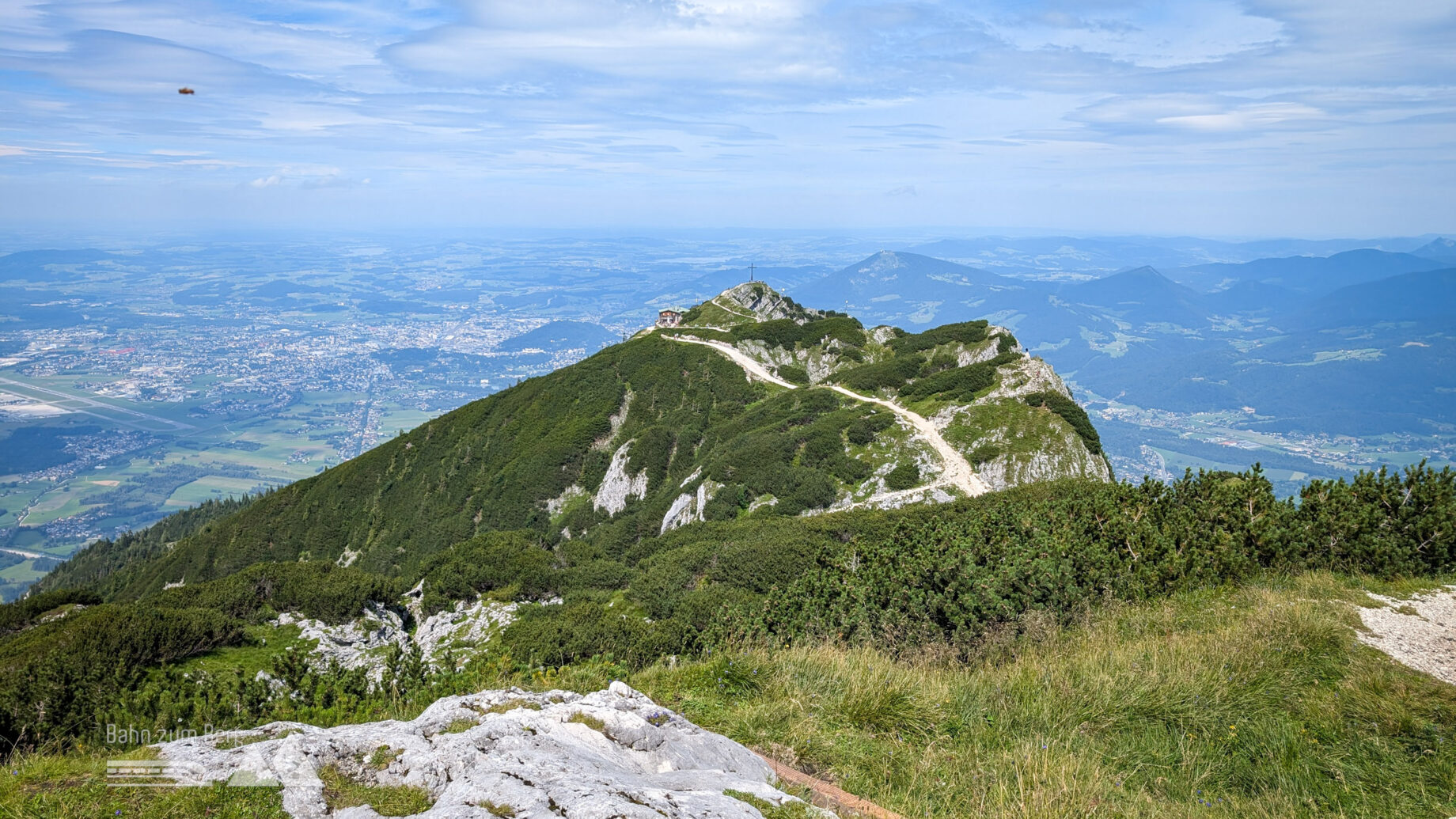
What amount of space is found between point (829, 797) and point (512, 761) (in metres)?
3.14

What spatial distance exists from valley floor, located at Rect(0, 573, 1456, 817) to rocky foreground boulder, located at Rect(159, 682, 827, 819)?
50 cm

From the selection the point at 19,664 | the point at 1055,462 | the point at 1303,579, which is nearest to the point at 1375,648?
the point at 1303,579

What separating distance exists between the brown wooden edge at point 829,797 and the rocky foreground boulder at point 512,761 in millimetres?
298

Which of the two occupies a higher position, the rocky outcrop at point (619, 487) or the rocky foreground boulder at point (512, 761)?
the rocky foreground boulder at point (512, 761)

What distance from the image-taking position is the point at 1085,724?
832 centimetres

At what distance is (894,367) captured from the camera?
6378cm

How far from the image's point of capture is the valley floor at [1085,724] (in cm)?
643

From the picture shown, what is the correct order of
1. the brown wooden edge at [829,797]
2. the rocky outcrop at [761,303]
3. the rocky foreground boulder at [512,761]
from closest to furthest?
the rocky foreground boulder at [512,761] → the brown wooden edge at [829,797] → the rocky outcrop at [761,303]

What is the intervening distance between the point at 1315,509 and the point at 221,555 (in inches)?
3543

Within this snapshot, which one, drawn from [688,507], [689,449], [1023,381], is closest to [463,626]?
[688,507]

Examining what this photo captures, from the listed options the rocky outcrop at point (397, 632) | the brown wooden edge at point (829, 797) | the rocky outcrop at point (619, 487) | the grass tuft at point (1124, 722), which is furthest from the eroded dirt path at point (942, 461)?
the brown wooden edge at point (829, 797)

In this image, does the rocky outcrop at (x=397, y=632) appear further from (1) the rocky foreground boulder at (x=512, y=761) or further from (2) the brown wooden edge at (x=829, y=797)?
(2) the brown wooden edge at (x=829, y=797)

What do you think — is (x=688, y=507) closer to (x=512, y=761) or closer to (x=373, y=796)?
(x=512, y=761)

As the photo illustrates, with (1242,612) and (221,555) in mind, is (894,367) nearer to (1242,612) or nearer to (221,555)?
(1242,612)
